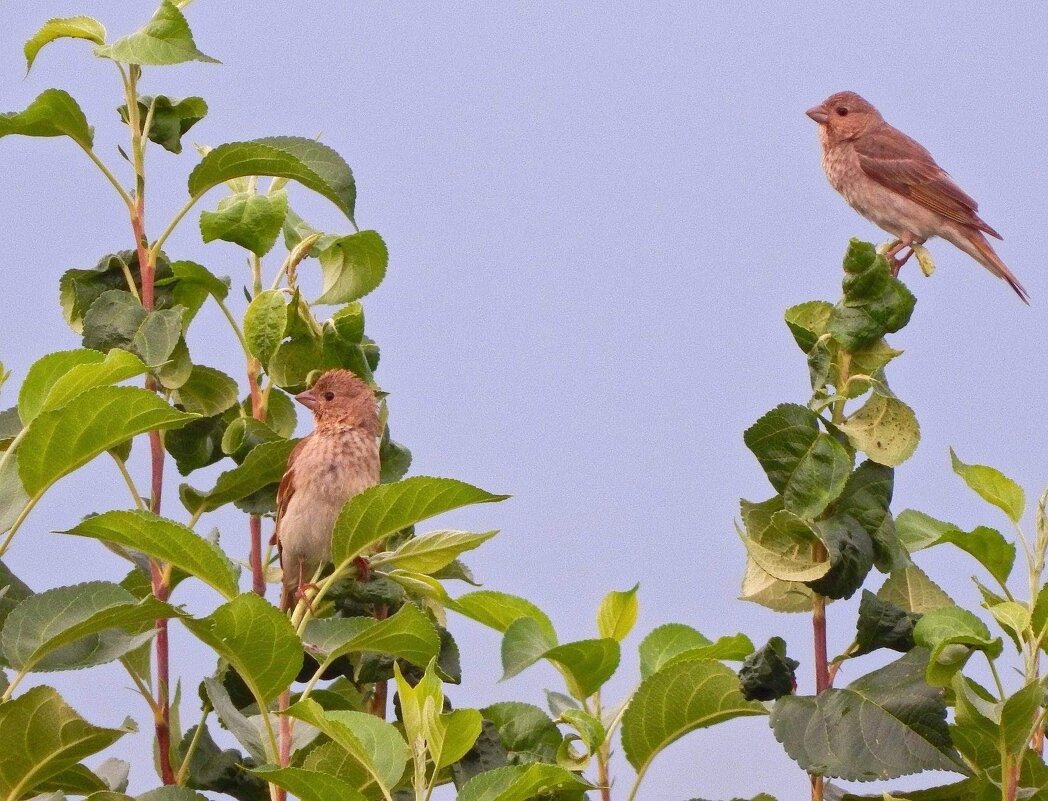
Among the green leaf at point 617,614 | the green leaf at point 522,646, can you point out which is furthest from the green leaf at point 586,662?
the green leaf at point 617,614

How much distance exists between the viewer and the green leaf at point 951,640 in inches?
125

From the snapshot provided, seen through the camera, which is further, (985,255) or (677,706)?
(985,255)

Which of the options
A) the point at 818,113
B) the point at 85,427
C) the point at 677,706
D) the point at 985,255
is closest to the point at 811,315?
the point at 677,706

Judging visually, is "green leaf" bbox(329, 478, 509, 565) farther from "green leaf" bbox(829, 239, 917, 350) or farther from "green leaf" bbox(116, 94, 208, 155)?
"green leaf" bbox(116, 94, 208, 155)

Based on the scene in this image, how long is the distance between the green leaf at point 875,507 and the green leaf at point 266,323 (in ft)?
5.28

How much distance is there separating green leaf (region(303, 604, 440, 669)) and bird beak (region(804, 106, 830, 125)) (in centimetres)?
743

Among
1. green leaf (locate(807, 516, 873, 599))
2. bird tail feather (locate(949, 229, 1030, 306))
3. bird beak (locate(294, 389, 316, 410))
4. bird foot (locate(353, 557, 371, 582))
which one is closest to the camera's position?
green leaf (locate(807, 516, 873, 599))

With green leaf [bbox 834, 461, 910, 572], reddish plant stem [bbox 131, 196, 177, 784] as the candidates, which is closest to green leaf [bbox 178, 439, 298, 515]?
reddish plant stem [bbox 131, 196, 177, 784]

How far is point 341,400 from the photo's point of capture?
523cm

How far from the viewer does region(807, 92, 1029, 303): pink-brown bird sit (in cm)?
904

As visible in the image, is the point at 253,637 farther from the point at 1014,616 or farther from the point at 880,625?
the point at 1014,616

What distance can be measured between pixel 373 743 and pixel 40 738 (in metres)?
0.89

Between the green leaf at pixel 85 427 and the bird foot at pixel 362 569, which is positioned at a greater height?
the green leaf at pixel 85 427

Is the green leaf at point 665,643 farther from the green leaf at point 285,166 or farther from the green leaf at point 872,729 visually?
the green leaf at point 285,166
